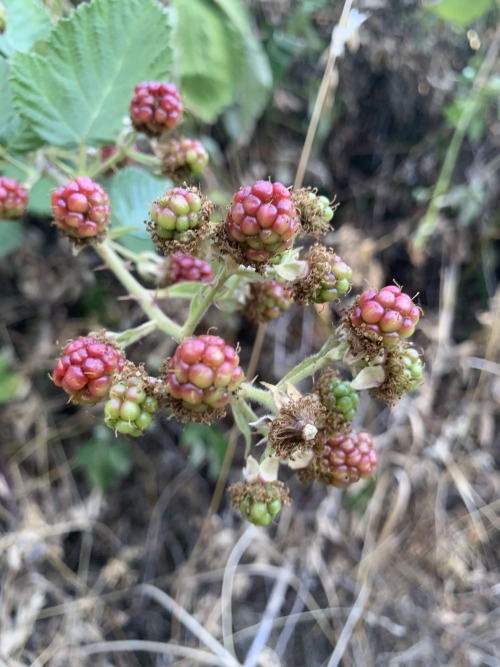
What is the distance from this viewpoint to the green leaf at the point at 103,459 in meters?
2.05

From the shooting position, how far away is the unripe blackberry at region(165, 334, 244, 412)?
2.79ft

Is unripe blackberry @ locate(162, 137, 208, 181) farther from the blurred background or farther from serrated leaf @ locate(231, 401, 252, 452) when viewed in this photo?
the blurred background

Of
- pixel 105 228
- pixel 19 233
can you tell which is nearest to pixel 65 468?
pixel 19 233

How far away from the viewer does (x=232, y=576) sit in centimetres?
208

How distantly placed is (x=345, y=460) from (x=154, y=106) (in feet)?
2.66

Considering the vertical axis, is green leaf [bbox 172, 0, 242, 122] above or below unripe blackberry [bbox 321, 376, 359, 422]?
above

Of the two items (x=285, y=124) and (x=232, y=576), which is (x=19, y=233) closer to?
(x=285, y=124)

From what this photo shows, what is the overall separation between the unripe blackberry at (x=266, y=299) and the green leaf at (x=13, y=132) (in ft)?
2.05

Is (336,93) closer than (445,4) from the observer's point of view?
No

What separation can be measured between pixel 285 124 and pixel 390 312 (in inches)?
64.2

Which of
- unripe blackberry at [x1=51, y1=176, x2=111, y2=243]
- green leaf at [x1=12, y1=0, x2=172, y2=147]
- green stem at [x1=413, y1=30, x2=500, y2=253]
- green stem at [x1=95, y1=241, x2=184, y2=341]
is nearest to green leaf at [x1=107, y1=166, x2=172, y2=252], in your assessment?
green leaf at [x1=12, y1=0, x2=172, y2=147]

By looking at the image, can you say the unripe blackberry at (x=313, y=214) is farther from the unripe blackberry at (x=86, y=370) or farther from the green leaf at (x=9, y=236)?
the green leaf at (x=9, y=236)

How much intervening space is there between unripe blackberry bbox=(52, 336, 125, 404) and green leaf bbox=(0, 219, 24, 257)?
3.38 ft

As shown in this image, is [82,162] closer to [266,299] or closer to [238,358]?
[266,299]
